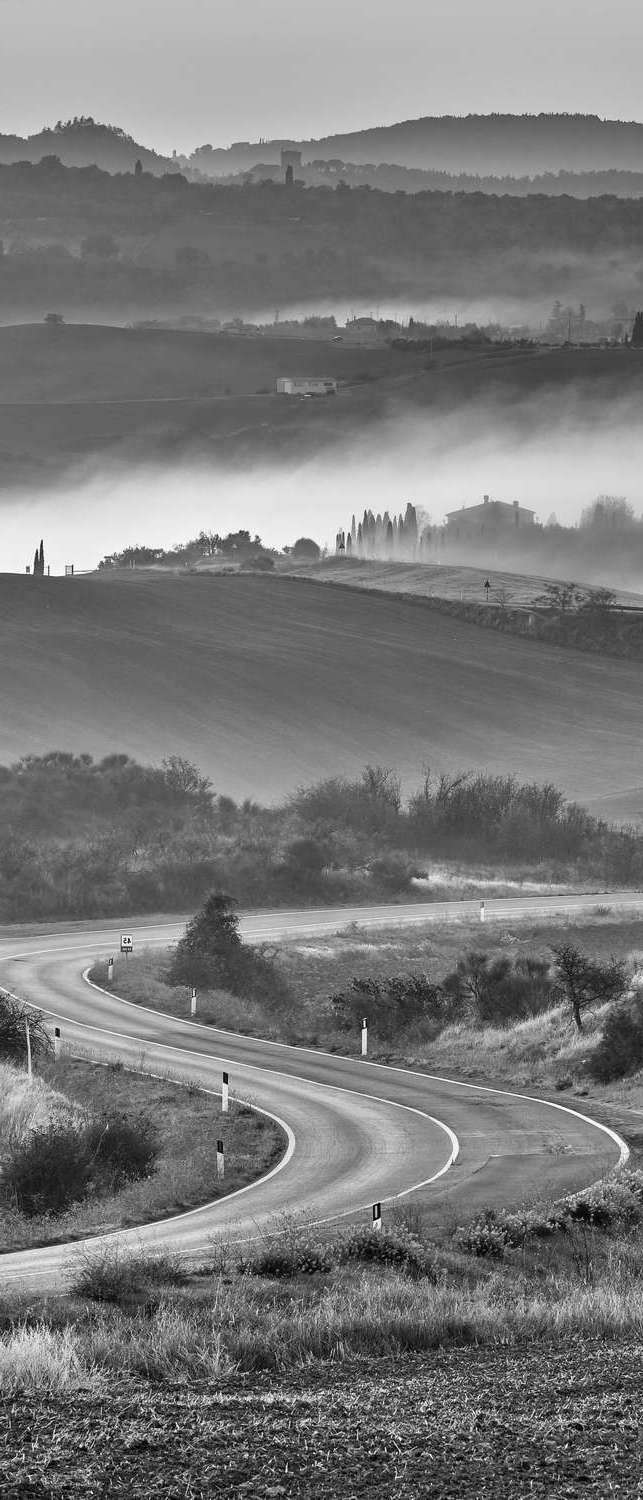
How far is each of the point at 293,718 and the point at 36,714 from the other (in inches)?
724

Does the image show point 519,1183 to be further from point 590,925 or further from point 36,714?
point 36,714

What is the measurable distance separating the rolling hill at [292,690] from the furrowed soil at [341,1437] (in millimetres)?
94158

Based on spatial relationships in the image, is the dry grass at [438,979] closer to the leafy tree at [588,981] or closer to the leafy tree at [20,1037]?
the leafy tree at [588,981]

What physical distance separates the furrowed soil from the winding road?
7401 millimetres

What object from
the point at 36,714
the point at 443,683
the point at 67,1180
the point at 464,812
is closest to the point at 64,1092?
the point at 67,1180

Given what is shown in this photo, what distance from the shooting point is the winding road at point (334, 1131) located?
25531 mm

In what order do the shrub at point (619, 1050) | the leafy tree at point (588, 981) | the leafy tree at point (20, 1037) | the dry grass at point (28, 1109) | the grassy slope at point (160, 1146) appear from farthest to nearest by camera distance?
the leafy tree at point (588, 981) → the leafy tree at point (20, 1037) → the shrub at point (619, 1050) → the dry grass at point (28, 1109) → the grassy slope at point (160, 1146)

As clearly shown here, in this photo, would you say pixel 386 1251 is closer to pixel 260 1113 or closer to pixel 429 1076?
pixel 260 1113

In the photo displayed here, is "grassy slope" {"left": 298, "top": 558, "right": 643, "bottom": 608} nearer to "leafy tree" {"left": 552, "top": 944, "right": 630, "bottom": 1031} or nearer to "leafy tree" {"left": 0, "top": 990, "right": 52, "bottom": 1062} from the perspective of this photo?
"leafy tree" {"left": 552, "top": 944, "right": 630, "bottom": 1031}

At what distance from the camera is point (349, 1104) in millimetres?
36031

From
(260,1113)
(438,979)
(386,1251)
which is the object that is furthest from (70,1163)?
(438,979)

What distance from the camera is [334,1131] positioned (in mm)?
32875

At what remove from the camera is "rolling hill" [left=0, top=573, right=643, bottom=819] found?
11819cm

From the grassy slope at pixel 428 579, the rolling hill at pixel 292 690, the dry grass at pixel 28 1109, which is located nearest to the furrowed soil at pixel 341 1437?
the dry grass at pixel 28 1109
